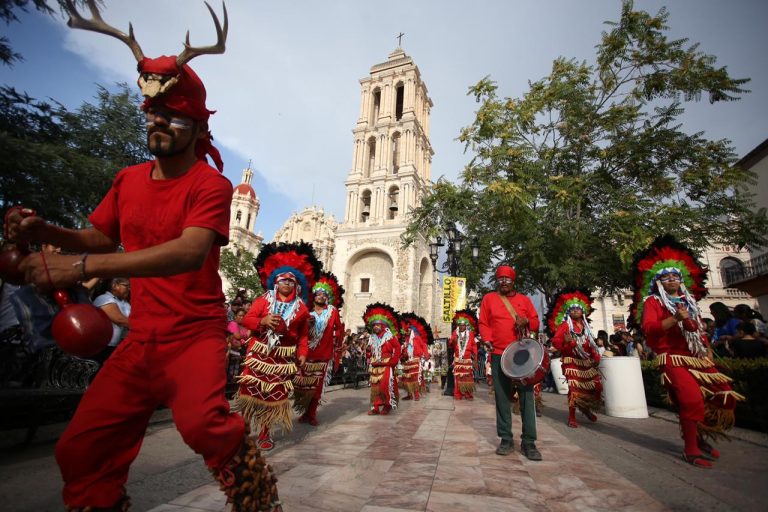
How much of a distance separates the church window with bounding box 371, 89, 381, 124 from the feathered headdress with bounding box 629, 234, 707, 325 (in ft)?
125

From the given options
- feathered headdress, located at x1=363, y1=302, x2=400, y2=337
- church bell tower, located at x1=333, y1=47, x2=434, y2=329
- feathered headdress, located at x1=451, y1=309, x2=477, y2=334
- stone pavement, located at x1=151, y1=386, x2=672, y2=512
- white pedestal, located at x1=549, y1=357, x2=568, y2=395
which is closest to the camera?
stone pavement, located at x1=151, y1=386, x2=672, y2=512

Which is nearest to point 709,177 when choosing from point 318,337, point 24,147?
point 318,337

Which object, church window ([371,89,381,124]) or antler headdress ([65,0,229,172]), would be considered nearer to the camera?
antler headdress ([65,0,229,172])

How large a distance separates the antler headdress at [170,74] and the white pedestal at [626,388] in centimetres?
745

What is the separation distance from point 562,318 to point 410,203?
28617mm

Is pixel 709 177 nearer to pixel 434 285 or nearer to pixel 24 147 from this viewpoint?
pixel 24 147

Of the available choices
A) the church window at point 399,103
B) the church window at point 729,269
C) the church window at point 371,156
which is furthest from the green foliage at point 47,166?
the church window at point 729,269

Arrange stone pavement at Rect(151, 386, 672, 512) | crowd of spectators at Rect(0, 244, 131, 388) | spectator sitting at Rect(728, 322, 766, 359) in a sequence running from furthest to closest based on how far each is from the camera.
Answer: spectator sitting at Rect(728, 322, 766, 359), crowd of spectators at Rect(0, 244, 131, 388), stone pavement at Rect(151, 386, 672, 512)

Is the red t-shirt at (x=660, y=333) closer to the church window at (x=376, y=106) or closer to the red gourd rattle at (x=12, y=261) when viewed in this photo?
the red gourd rattle at (x=12, y=261)

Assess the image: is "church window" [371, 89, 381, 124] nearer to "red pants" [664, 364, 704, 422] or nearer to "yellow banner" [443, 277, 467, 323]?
"yellow banner" [443, 277, 467, 323]

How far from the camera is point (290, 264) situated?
509cm

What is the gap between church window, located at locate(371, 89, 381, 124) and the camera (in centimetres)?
4038

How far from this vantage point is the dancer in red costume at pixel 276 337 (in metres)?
4.23

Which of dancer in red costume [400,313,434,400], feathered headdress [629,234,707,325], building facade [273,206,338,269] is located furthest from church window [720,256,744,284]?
building facade [273,206,338,269]
